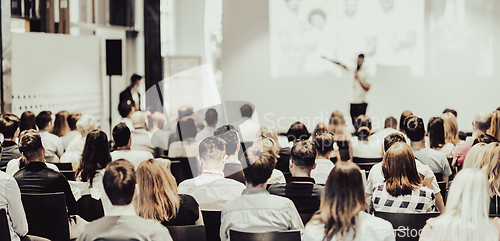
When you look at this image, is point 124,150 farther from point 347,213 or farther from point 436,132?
point 436,132

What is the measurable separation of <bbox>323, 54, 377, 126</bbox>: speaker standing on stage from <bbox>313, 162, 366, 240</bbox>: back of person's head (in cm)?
812

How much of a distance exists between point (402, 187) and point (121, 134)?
95.7 inches

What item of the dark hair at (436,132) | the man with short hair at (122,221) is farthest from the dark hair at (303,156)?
the dark hair at (436,132)

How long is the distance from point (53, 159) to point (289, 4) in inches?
261

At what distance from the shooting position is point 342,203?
6.83ft

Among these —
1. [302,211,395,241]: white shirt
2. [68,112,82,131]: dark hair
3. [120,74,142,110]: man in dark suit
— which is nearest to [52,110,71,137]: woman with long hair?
[68,112,82,131]: dark hair

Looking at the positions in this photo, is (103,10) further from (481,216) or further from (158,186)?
(481,216)

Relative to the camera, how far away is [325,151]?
411 cm

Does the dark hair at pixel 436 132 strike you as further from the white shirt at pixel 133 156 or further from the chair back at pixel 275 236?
A: the chair back at pixel 275 236

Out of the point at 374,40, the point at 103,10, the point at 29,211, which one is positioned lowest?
the point at 29,211

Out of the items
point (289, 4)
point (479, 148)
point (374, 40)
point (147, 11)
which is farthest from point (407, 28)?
point (479, 148)

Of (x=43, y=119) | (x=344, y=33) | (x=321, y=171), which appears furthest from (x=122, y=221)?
(x=344, y=33)

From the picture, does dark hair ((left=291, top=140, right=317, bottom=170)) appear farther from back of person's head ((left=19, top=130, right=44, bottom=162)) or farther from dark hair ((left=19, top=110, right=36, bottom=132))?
dark hair ((left=19, top=110, right=36, bottom=132))

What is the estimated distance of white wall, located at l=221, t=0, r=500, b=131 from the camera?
32.8ft
